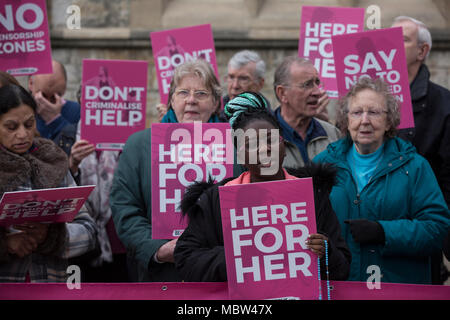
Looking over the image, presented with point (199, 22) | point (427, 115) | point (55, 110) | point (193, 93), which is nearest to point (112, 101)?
point (55, 110)

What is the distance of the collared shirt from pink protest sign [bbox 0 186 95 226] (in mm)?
1668

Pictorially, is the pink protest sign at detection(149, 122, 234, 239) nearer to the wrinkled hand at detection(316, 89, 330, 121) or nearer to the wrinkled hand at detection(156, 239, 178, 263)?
the wrinkled hand at detection(156, 239, 178, 263)

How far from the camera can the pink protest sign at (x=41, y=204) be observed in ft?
11.1

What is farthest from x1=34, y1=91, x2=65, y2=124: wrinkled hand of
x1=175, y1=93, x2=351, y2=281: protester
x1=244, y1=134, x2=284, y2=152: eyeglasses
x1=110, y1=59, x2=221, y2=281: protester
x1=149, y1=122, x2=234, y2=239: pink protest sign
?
x1=244, y1=134, x2=284, y2=152: eyeglasses

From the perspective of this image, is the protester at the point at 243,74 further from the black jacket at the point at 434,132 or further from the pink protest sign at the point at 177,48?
the black jacket at the point at 434,132

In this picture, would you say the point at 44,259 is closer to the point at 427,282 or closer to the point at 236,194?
the point at 236,194

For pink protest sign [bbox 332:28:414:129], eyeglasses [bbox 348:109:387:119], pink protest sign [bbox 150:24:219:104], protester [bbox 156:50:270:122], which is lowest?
eyeglasses [bbox 348:109:387:119]

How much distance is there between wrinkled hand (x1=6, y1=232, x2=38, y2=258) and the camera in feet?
12.2

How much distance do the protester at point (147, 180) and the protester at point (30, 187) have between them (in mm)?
214

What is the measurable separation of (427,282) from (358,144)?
0.83m

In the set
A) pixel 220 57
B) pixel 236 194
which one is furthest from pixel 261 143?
pixel 220 57

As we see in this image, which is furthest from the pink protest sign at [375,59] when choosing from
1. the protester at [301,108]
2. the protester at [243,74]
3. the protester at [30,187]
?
the protester at [30,187]

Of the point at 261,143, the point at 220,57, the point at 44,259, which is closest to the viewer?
the point at 261,143
